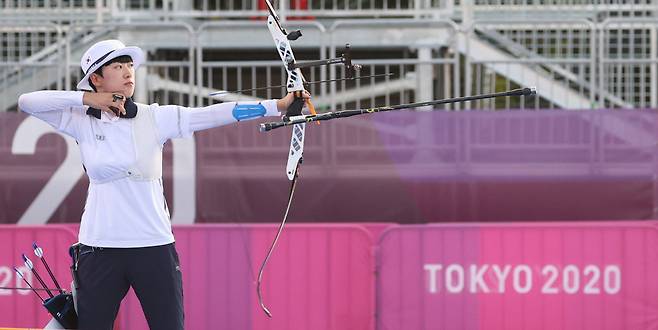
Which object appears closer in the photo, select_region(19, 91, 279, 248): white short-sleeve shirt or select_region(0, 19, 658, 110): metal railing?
select_region(19, 91, 279, 248): white short-sleeve shirt

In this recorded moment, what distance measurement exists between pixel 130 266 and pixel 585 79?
19.9ft

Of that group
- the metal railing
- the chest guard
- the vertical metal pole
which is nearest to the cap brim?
the chest guard

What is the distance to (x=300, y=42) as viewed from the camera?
36.7 feet

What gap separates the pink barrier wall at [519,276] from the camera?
741 centimetres

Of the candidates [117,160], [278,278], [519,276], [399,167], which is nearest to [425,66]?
[399,167]

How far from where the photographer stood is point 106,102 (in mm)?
4723

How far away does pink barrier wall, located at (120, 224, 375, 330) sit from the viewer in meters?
7.48

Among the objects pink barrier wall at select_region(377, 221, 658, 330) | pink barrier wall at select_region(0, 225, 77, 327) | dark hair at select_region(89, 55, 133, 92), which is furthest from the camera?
pink barrier wall at select_region(0, 225, 77, 327)

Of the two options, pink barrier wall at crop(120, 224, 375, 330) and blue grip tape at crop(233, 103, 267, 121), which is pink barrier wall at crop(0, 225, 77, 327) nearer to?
pink barrier wall at crop(120, 224, 375, 330)

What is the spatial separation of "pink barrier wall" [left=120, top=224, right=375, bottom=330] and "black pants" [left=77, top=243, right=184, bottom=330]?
2755 mm

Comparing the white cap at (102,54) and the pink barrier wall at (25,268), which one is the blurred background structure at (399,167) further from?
the white cap at (102,54)

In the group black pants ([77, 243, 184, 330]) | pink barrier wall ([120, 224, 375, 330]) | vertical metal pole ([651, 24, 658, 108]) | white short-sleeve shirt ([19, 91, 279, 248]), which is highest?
vertical metal pole ([651, 24, 658, 108])

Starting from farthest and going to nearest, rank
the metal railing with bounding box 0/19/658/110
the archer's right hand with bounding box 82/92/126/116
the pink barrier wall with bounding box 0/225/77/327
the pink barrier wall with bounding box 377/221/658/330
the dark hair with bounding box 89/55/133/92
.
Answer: the metal railing with bounding box 0/19/658/110 < the pink barrier wall with bounding box 0/225/77/327 < the pink barrier wall with bounding box 377/221/658/330 < the dark hair with bounding box 89/55/133/92 < the archer's right hand with bounding box 82/92/126/116

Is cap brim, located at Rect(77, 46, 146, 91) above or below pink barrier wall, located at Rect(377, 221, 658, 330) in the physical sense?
above
